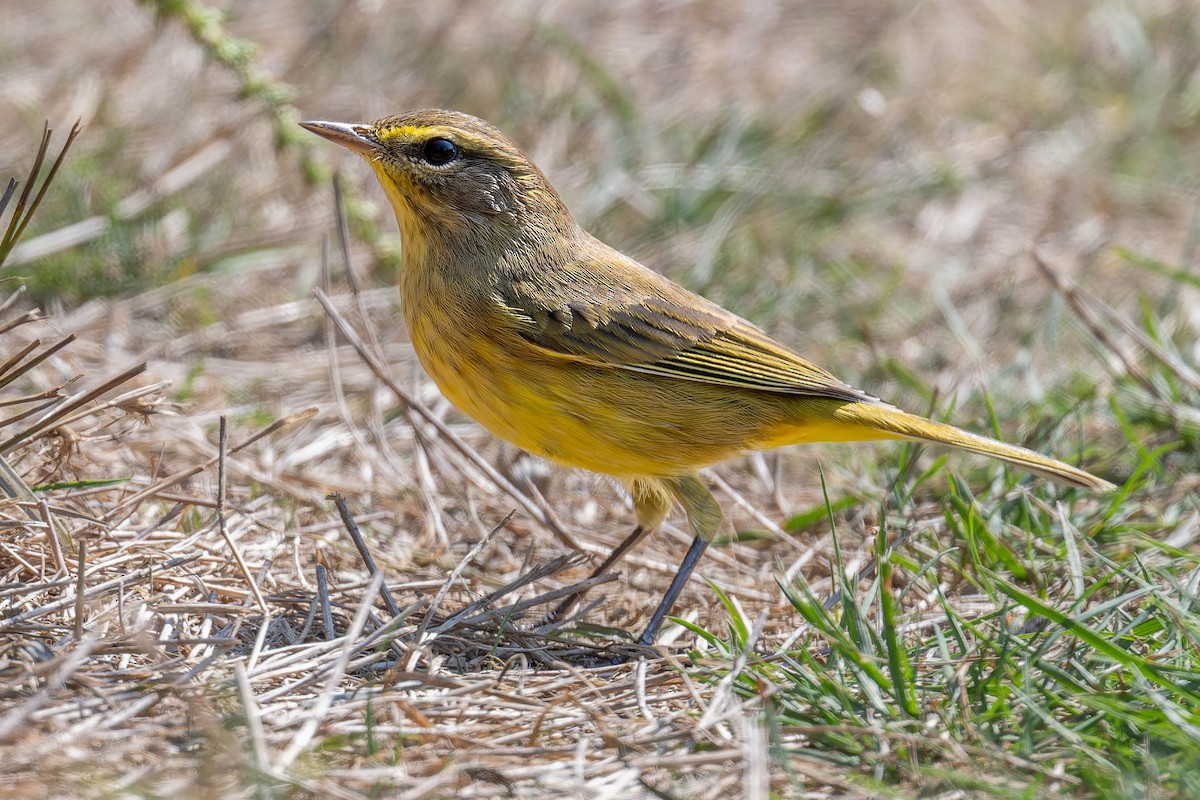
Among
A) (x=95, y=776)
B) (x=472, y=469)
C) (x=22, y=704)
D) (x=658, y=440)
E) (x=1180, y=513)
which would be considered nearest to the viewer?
Result: (x=95, y=776)

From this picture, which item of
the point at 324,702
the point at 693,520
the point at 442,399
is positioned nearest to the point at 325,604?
the point at 324,702

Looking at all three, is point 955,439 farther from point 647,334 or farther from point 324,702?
point 324,702

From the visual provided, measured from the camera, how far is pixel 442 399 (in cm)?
594

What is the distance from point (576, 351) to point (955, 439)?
1.36 meters

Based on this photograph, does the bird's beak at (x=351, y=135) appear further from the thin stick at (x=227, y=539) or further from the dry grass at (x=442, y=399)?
the thin stick at (x=227, y=539)

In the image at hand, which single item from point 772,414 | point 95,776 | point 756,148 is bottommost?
point 95,776

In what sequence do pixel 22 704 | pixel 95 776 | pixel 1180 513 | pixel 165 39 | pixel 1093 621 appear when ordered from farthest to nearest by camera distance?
pixel 165 39, pixel 1180 513, pixel 1093 621, pixel 22 704, pixel 95 776

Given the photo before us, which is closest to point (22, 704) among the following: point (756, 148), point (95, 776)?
point (95, 776)

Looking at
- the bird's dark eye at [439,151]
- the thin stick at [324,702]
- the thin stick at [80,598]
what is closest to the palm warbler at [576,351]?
the bird's dark eye at [439,151]

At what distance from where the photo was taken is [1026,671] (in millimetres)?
3203

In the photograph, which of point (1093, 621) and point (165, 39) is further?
point (165, 39)

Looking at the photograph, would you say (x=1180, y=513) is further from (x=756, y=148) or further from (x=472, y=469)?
(x=756, y=148)

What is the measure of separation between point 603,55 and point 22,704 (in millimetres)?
6692

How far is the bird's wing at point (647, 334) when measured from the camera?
4.28 meters
